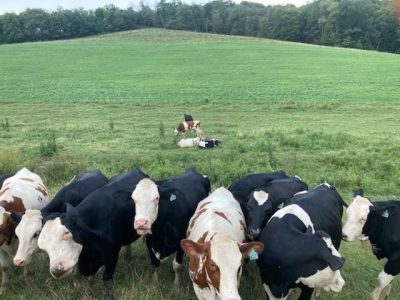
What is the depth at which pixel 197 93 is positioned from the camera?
33.9m

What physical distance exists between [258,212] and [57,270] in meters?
2.74

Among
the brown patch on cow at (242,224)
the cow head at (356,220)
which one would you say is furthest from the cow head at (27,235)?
the cow head at (356,220)

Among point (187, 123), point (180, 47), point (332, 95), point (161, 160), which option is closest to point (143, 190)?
point (161, 160)

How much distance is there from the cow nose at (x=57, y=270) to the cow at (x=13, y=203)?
4.20ft

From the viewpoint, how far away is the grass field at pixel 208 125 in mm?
7102

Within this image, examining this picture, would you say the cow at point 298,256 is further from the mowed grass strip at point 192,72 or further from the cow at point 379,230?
the mowed grass strip at point 192,72

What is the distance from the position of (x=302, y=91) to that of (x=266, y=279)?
101ft

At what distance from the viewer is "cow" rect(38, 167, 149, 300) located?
212 inches

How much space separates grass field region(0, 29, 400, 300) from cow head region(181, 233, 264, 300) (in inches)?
54.5

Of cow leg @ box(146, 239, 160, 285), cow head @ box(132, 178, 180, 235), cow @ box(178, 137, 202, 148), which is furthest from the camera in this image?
cow @ box(178, 137, 202, 148)

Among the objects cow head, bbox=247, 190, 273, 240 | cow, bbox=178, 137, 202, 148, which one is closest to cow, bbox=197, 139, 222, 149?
cow, bbox=178, 137, 202, 148

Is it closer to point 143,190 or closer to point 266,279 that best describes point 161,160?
point 143,190

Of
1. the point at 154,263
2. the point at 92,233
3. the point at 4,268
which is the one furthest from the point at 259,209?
the point at 4,268

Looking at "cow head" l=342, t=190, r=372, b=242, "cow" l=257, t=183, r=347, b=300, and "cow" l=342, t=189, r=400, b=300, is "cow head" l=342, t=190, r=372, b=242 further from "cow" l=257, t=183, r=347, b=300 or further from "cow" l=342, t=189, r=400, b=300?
"cow" l=257, t=183, r=347, b=300
